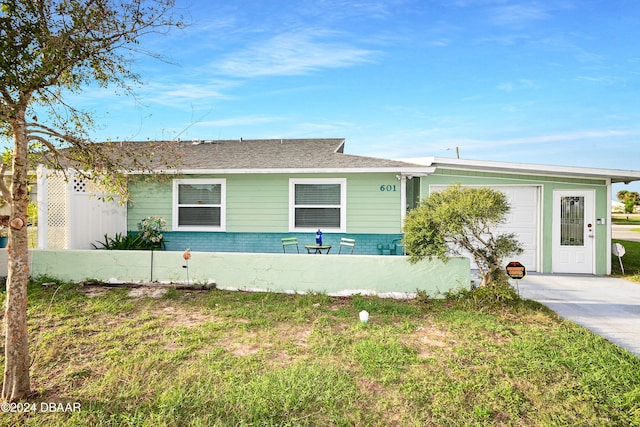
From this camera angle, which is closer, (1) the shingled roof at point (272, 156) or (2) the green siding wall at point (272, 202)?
(1) the shingled roof at point (272, 156)

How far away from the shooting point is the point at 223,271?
739 centimetres

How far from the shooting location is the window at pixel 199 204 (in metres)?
10.1

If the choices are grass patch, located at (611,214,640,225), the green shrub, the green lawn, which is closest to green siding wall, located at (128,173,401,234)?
the green shrub

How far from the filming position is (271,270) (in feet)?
23.6

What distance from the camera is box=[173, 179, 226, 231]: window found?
10117 mm

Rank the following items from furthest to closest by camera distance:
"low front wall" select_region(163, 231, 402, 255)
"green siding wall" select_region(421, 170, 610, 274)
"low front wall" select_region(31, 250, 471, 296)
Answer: "low front wall" select_region(163, 231, 402, 255) → "green siding wall" select_region(421, 170, 610, 274) → "low front wall" select_region(31, 250, 471, 296)

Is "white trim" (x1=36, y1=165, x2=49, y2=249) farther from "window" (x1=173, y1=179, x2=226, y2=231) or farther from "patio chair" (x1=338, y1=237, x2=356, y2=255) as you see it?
"patio chair" (x1=338, y1=237, x2=356, y2=255)

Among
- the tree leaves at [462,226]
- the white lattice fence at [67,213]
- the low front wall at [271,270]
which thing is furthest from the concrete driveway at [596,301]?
the white lattice fence at [67,213]

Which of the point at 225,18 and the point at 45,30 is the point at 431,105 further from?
the point at 45,30

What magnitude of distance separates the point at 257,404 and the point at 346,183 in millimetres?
7025

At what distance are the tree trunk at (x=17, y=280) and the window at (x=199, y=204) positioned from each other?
670 cm

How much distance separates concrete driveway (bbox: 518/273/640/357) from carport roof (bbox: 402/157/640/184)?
8.40ft

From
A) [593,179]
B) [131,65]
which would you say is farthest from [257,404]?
[593,179]

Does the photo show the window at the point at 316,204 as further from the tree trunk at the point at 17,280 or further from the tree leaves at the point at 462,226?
the tree trunk at the point at 17,280
